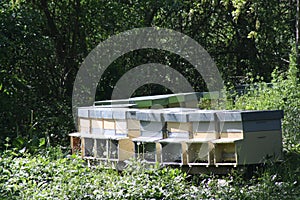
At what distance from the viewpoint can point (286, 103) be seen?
7332 mm

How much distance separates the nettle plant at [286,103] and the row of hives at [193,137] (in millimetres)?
1172

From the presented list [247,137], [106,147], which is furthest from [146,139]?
[247,137]

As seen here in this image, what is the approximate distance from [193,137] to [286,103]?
228cm

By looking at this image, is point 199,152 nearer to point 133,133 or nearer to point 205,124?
point 205,124

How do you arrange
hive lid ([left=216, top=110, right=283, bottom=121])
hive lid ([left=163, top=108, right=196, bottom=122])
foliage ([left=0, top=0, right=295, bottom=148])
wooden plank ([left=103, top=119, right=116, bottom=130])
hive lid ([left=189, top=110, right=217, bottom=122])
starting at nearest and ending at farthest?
hive lid ([left=216, top=110, right=283, bottom=121]) < hive lid ([left=189, top=110, right=217, bottom=122]) < hive lid ([left=163, top=108, right=196, bottom=122]) < wooden plank ([left=103, top=119, right=116, bottom=130]) < foliage ([left=0, top=0, right=295, bottom=148])

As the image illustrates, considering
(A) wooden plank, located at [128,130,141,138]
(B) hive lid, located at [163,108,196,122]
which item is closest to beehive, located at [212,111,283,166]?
(B) hive lid, located at [163,108,196,122]

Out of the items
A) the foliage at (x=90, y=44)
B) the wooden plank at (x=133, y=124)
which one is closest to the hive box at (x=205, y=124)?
the wooden plank at (x=133, y=124)

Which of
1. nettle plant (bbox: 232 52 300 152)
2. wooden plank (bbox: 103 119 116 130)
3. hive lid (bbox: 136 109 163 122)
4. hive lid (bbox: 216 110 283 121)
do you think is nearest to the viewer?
hive lid (bbox: 216 110 283 121)

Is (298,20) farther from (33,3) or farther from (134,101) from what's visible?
(33,3)

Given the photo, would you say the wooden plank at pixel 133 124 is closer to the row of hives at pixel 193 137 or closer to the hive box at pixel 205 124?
the row of hives at pixel 193 137

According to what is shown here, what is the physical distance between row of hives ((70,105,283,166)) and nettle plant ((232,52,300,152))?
117cm

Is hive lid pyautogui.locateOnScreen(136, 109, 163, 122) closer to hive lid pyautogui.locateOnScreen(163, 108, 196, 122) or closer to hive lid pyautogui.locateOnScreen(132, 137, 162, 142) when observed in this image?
hive lid pyautogui.locateOnScreen(163, 108, 196, 122)

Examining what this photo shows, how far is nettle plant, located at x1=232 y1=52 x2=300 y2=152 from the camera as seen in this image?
21.8ft

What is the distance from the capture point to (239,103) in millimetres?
7762
